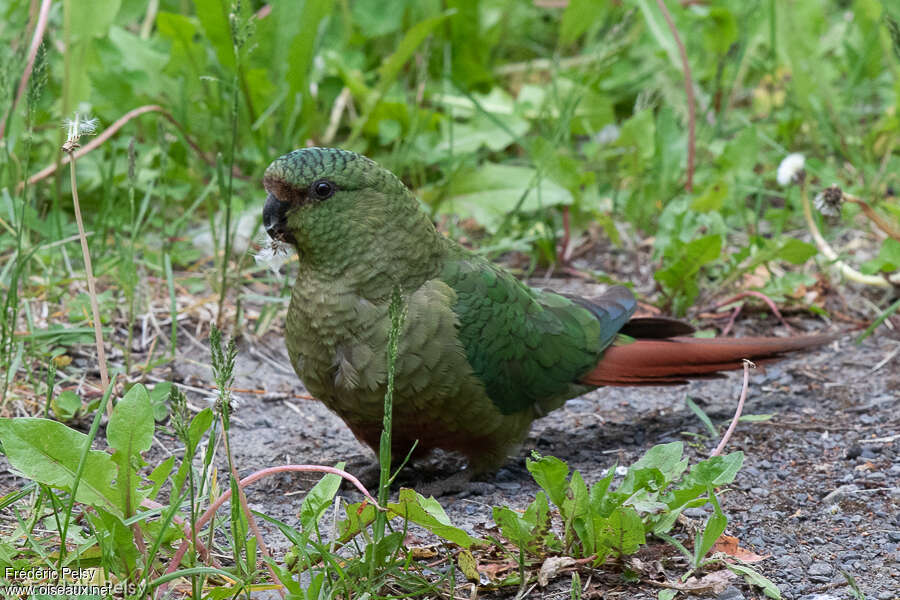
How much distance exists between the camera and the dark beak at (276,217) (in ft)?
8.77

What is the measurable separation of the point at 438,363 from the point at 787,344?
1.23m

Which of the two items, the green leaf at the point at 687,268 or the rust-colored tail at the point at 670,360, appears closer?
the rust-colored tail at the point at 670,360

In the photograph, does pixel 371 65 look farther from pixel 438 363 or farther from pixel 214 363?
pixel 214 363

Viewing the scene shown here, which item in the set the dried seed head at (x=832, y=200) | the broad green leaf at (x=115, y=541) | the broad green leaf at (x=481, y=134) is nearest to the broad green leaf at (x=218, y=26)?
the broad green leaf at (x=481, y=134)

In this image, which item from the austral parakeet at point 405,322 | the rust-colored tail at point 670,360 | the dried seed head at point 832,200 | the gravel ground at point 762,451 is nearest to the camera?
the gravel ground at point 762,451

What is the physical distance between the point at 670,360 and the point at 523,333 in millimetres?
524

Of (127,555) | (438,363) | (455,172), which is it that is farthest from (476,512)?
(455,172)

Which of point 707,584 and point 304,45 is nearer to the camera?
point 707,584

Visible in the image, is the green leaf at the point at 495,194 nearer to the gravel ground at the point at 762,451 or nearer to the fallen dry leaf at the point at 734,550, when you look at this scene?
the gravel ground at the point at 762,451

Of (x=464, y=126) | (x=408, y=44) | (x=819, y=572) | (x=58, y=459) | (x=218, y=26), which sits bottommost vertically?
(x=819, y=572)

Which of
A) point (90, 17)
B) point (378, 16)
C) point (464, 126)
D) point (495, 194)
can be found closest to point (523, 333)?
point (495, 194)

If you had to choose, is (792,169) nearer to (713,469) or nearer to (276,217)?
(713,469)

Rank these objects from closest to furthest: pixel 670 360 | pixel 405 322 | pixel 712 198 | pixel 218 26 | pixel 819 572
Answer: pixel 819 572
pixel 405 322
pixel 670 360
pixel 712 198
pixel 218 26

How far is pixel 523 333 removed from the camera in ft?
9.46
